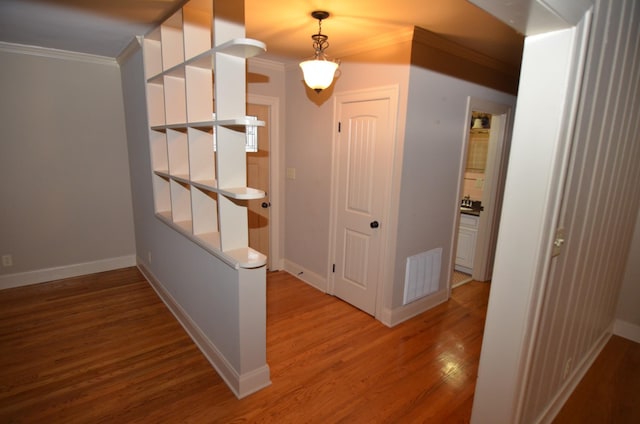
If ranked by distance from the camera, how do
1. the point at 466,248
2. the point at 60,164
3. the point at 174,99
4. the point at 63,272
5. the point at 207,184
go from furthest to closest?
the point at 466,248 < the point at 63,272 < the point at 60,164 < the point at 174,99 < the point at 207,184

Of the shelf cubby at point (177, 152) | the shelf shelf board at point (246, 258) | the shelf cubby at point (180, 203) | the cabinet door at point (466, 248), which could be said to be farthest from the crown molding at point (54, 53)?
the cabinet door at point (466, 248)

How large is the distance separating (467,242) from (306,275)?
2.13 meters

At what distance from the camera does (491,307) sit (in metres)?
1.52

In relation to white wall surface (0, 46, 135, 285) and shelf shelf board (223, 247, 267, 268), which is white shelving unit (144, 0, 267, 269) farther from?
white wall surface (0, 46, 135, 285)

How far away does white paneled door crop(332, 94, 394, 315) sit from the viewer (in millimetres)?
2887

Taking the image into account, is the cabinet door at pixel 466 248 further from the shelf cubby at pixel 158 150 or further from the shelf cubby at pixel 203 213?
the shelf cubby at pixel 158 150

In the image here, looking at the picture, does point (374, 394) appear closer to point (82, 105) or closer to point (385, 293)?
point (385, 293)

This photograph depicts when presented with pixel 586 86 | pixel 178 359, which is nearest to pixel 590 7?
pixel 586 86

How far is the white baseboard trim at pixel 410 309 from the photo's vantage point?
302cm

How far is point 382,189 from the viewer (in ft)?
9.55

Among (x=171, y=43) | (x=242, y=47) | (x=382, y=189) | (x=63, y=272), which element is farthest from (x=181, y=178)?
(x=63, y=272)

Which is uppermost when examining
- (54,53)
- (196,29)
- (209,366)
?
(54,53)

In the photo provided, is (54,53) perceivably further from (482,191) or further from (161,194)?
(482,191)

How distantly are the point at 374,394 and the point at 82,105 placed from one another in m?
4.13
